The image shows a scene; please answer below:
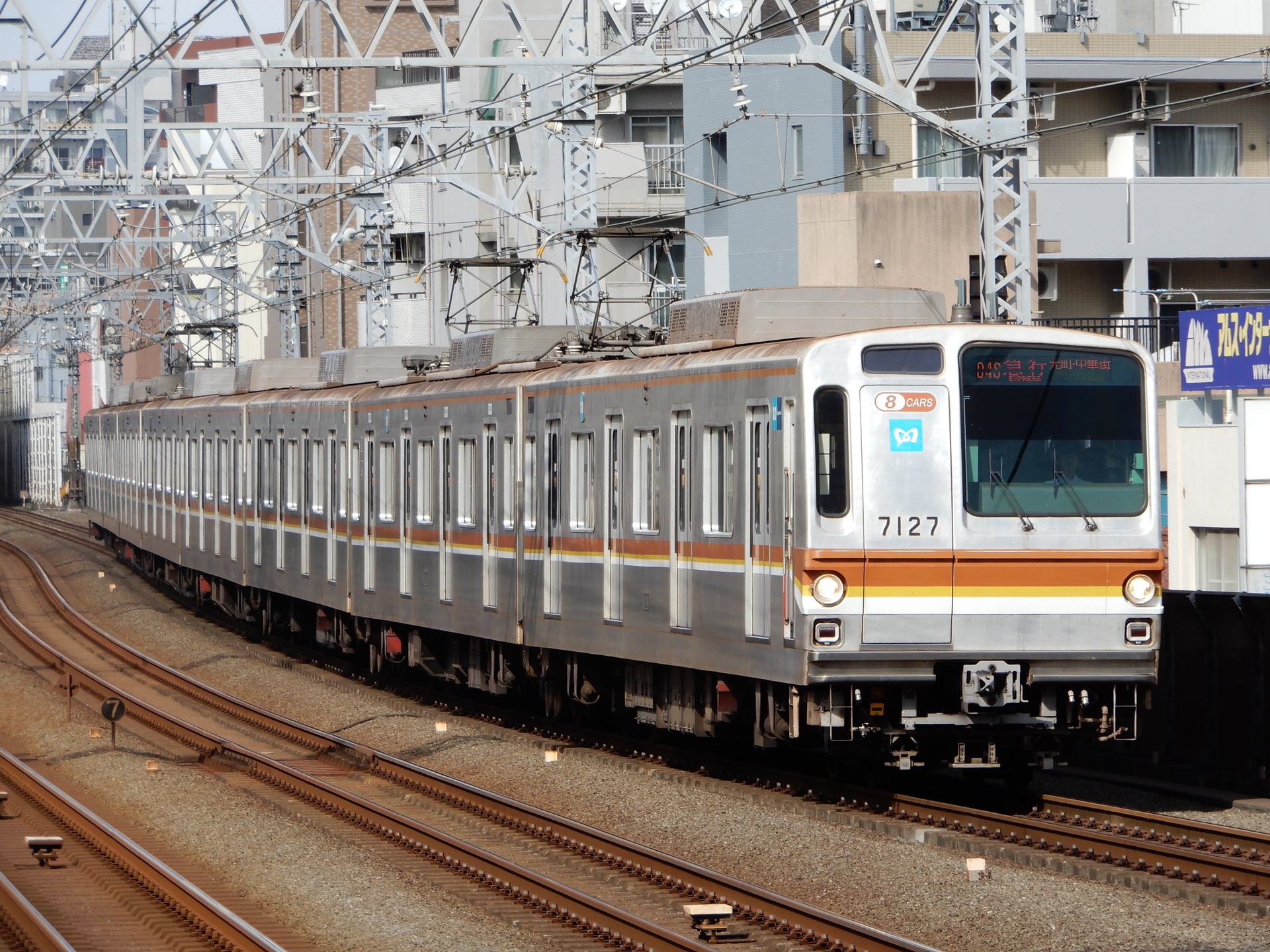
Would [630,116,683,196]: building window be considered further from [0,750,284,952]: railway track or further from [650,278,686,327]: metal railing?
[0,750,284,952]: railway track

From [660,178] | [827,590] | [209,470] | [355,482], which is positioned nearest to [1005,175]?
[827,590]

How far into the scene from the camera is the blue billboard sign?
1736 cm

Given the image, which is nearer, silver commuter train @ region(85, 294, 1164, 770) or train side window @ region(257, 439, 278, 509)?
silver commuter train @ region(85, 294, 1164, 770)

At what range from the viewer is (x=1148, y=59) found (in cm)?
3212

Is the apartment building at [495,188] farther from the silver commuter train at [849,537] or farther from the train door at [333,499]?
the silver commuter train at [849,537]

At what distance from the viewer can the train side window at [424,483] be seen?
1789 cm

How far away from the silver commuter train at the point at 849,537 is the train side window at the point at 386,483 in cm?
318

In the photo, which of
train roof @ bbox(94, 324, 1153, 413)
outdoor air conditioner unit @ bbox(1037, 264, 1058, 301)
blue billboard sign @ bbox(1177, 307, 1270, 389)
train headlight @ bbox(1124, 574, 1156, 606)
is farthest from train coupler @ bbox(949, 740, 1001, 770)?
outdoor air conditioner unit @ bbox(1037, 264, 1058, 301)

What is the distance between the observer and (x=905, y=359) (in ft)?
36.3

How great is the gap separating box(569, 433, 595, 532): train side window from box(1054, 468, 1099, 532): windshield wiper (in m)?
4.02

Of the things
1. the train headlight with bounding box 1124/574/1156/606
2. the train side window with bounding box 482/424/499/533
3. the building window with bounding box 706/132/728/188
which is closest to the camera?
the train headlight with bounding box 1124/574/1156/606

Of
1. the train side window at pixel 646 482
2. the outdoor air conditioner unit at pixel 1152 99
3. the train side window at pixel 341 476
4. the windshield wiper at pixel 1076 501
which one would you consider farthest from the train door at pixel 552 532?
the outdoor air conditioner unit at pixel 1152 99

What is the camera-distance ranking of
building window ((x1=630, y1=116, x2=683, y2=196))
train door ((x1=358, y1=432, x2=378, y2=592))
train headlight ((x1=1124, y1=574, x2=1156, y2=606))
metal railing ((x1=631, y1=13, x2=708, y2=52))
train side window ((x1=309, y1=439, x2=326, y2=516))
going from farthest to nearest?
building window ((x1=630, y1=116, x2=683, y2=196)) < metal railing ((x1=631, y1=13, x2=708, y2=52)) < train side window ((x1=309, y1=439, x2=326, y2=516)) < train door ((x1=358, y1=432, x2=378, y2=592)) < train headlight ((x1=1124, y1=574, x2=1156, y2=606))

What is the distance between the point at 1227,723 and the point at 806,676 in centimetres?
339
